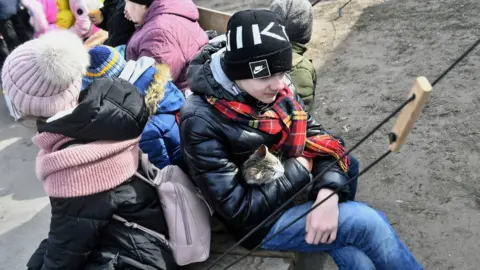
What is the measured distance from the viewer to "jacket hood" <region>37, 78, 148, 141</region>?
6.03ft

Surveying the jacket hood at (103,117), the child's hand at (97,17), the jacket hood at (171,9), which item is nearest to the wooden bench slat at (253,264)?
the jacket hood at (103,117)

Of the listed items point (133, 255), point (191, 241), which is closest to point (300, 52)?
point (191, 241)

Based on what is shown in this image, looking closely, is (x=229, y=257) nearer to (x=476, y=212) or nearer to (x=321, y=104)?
(x=476, y=212)

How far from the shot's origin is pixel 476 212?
10.3ft

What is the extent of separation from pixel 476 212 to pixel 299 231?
158cm

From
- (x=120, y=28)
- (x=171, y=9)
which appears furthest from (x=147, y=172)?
(x=120, y=28)

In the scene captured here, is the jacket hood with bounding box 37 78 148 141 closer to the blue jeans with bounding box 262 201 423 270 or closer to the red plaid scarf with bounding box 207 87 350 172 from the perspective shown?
the red plaid scarf with bounding box 207 87 350 172

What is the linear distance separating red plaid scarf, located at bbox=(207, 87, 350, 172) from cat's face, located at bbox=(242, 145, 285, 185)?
5.0 inches

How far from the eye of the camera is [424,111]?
13.6 feet

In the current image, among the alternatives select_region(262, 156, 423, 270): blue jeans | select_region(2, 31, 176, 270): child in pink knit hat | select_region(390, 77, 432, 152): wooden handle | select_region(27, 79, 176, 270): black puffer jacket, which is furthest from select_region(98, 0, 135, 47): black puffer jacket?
select_region(390, 77, 432, 152): wooden handle

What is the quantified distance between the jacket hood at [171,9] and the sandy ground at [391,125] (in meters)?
1.51

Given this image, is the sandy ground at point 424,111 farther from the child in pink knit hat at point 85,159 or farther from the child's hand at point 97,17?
the child's hand at point 97,17

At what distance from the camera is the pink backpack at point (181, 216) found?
6.79 feet

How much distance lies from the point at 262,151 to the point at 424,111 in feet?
8.45
